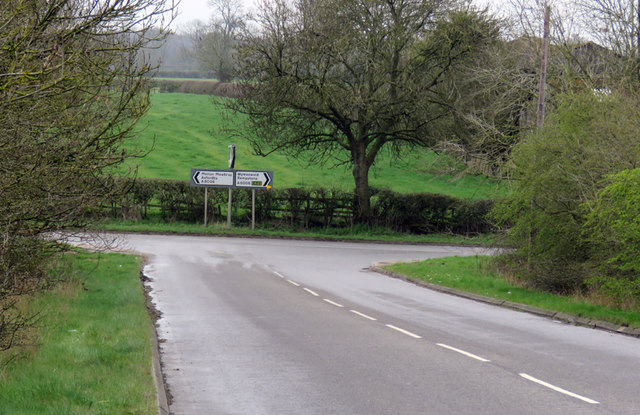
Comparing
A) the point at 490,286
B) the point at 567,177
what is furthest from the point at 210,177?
the point at 567,177

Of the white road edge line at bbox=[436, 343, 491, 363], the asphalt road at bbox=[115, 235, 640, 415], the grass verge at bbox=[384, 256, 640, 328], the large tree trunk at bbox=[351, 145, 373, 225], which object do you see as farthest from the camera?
the large tree trunk at bbox=[351, 145, 373, 225]

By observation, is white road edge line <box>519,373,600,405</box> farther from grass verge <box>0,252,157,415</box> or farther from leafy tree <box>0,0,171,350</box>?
leafy tree <box>0,0,171,350</box>

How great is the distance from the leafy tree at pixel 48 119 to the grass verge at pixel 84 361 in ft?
1.54

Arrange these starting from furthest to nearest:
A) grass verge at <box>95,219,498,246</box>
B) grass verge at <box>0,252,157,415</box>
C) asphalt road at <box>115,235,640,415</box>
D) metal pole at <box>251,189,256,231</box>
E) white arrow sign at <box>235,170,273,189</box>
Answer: white arrow sign at <box>235,170,273,189</box>, metal pole at <box>251,189,256,231</box>, grass verge at <box>95,219,498,246</box>, asphalt road at <box>115,235,640,415</box>, grass verge at <box>0,252,157,415</box>

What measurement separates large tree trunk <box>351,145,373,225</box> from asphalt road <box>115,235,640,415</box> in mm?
18141

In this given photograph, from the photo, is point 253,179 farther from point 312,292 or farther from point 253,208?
point 312,292

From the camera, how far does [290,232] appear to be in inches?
1483

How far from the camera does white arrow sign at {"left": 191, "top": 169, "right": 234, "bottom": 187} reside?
37.2m

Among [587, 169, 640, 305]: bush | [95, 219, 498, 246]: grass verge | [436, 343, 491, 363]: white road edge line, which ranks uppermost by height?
[587, 169, 640, 305]: bush

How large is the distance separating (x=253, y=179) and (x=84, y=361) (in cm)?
2893

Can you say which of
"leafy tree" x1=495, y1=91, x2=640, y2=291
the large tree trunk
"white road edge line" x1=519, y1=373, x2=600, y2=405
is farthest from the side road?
the large tree trunk

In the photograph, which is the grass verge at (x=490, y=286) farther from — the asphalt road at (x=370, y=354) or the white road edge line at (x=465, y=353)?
the white road edge line at (x=465, y=353)

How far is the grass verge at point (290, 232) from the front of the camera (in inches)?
1405

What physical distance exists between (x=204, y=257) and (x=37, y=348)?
671 inches
